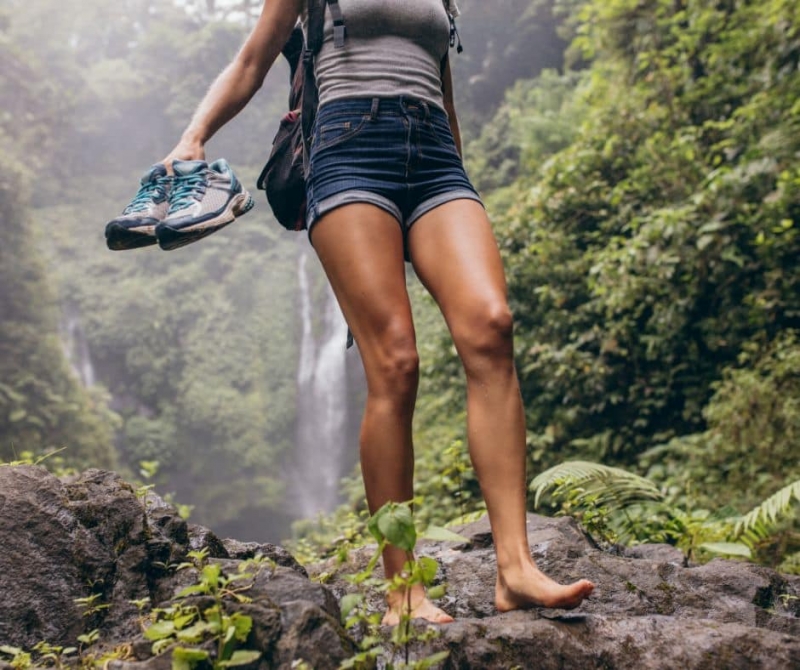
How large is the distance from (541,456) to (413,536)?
182 inches

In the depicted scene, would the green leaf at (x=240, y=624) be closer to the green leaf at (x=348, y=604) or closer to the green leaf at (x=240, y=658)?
the green leaf at (x=240, y=658)

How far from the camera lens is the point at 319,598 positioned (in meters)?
1.41

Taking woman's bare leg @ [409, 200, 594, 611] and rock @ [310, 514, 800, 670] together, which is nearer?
rock @ [310, 514, 800, 670]

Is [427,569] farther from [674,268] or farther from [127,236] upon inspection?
[674,268]

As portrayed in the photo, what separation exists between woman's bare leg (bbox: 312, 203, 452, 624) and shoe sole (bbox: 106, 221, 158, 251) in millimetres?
397

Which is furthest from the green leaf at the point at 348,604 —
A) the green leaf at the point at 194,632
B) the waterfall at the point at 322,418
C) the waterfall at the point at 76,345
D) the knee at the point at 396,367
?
the waterfall at the point at 76,345

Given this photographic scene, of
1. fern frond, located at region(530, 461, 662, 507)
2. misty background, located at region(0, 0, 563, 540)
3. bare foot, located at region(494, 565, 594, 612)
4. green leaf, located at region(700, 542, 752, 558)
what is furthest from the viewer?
misty background, located at region(0, 0, 563, 540)

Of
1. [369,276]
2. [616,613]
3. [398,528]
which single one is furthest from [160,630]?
[616,613]

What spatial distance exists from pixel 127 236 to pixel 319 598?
2.85 feet

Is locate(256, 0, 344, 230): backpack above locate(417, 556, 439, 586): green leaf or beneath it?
above

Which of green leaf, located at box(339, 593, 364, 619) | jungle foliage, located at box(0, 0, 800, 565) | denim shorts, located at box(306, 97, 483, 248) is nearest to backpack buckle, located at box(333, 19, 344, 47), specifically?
denim shorts, located at box(306, 97, 483, 248)

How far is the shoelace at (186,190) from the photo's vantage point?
162 cm

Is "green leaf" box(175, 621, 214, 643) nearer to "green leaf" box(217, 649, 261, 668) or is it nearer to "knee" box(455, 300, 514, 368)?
"green leaf" box(217, 649, 261, 668)

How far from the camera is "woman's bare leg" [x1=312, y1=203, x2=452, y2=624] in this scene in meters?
1.62
